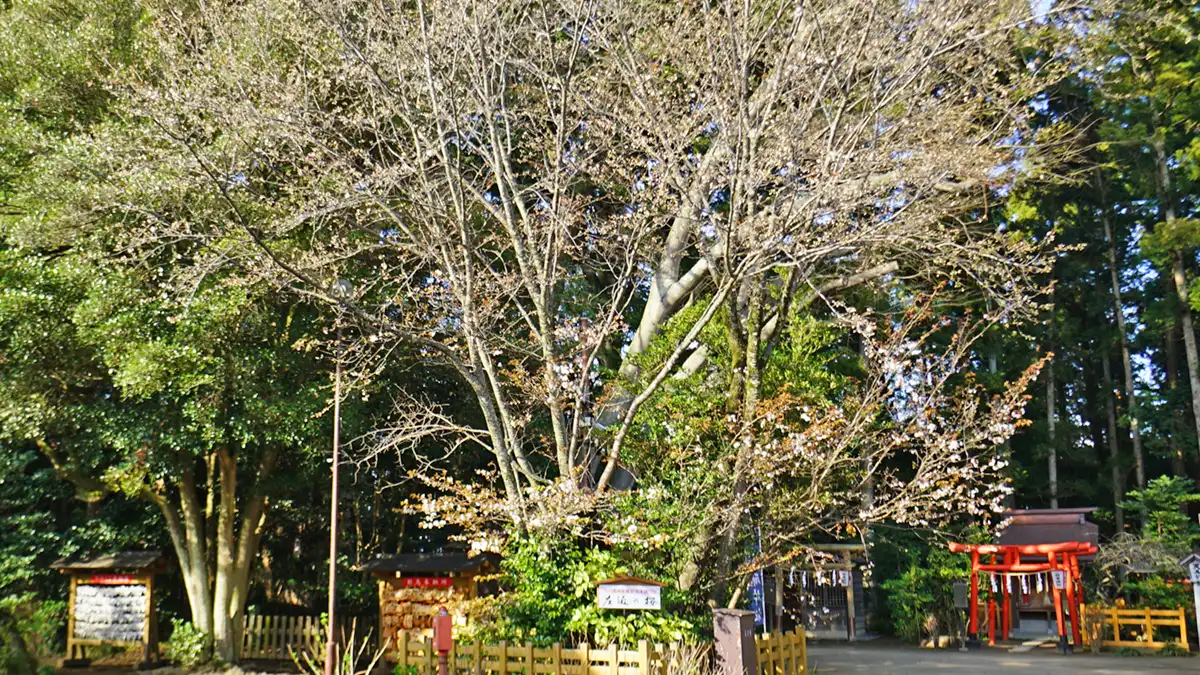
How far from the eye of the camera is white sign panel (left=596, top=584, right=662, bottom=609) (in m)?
9.75

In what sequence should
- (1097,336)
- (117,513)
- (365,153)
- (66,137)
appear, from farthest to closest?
(1097,336)
(117,513)
(66,137)
(365,153)

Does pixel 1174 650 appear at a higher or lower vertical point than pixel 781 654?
lower

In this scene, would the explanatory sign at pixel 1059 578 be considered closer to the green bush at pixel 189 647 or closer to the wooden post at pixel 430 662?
the wooden post at pixel 430 662

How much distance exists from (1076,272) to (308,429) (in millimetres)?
21725

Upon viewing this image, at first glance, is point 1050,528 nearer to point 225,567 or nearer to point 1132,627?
point 1132,627

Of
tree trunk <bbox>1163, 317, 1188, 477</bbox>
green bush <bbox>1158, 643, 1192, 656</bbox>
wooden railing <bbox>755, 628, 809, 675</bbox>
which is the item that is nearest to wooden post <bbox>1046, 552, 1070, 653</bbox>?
green bush <bbox>1158, 643, 1192, 656</bbox>

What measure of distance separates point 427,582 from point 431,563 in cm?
28

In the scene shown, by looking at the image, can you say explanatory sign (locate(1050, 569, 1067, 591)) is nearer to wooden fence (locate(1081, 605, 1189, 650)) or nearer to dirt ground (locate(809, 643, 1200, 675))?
wooden fence (locate(1081, 605, 1189, 650))

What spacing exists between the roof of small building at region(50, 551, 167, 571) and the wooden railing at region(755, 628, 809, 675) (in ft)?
30.6

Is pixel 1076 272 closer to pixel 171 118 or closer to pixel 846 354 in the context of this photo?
→ pixel 846 354

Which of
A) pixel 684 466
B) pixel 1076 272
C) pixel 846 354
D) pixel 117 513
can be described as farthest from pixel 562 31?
pixel 1076 272

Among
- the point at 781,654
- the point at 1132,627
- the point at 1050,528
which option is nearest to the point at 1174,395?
the point at 1050,528

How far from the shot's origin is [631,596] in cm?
979

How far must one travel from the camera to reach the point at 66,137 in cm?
1240
